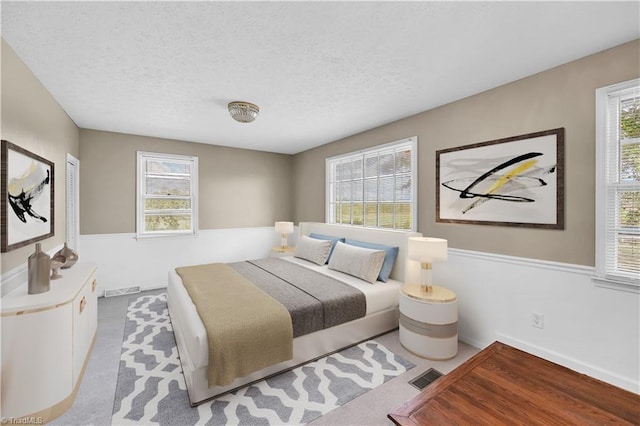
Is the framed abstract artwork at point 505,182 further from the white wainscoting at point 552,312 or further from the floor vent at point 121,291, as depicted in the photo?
the floor vent at point 121,291

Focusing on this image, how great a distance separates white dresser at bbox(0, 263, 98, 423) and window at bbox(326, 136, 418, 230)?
11.0 feet

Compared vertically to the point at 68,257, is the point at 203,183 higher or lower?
higher

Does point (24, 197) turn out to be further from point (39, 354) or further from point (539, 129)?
point (539, 129)

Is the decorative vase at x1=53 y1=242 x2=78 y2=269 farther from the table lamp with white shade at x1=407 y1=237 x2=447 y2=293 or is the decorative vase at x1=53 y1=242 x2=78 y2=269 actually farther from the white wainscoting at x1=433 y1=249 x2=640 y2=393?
the white wainscoting at x1=433 y1=249 x2=640 y2=393

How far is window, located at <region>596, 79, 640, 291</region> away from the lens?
1.89m

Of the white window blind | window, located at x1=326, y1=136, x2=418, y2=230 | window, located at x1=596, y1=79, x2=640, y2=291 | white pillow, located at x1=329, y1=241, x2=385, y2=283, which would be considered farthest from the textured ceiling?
white pillow, located at x1=329, y1=241, x2=385, y2=283

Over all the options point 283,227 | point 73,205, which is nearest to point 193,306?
point 283,227

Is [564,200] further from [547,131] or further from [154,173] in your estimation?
[154,173]

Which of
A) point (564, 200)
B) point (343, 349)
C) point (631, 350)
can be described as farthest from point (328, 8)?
point (631, 350)

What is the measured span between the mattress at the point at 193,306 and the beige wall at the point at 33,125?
3.98ft

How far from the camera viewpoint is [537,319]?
2.32 meters

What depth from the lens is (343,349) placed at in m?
2.65

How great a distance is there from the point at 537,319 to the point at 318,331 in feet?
→ 6.28

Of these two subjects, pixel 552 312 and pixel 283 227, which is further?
pixel 283 227
